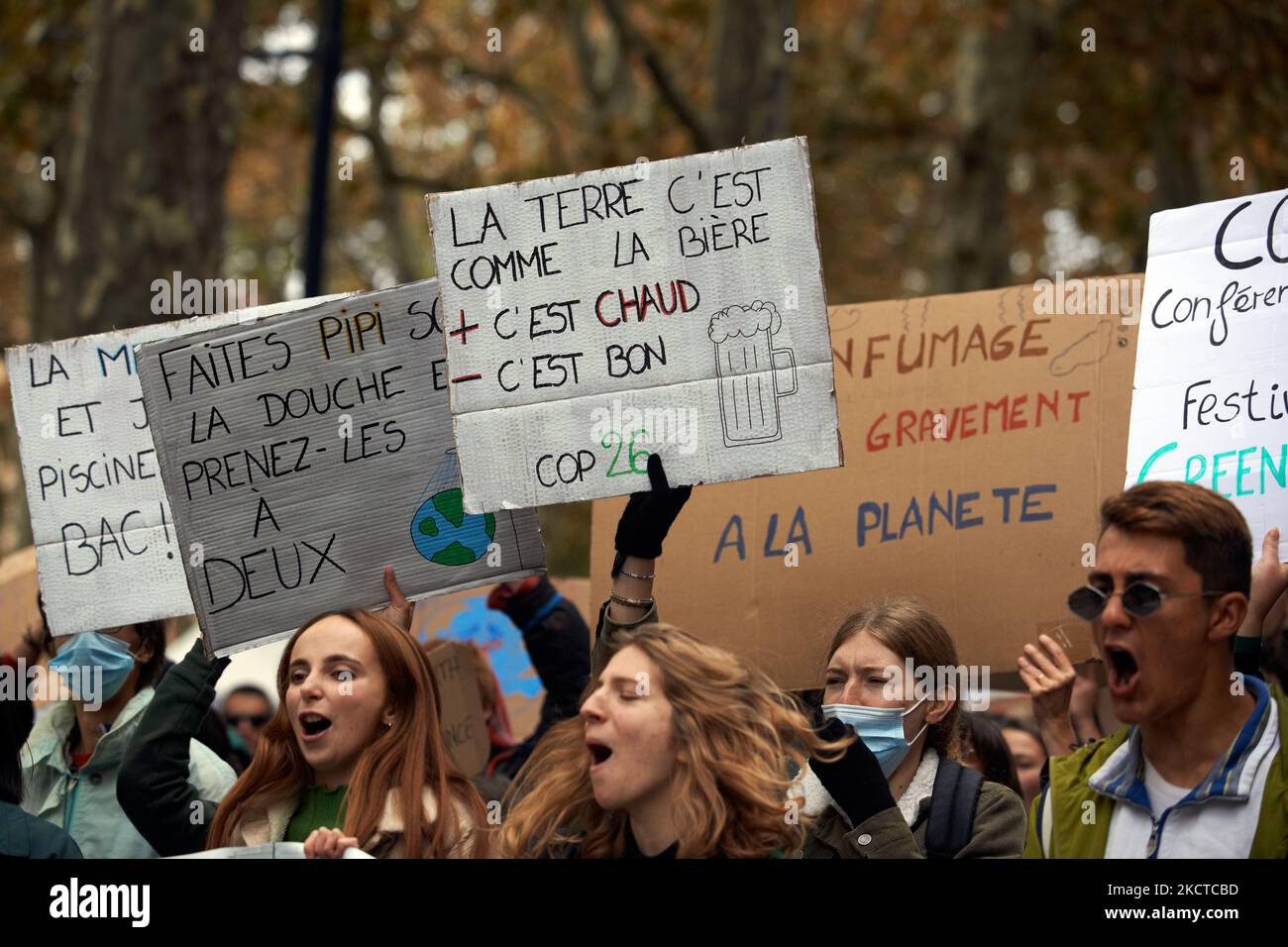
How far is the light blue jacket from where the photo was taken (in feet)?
13.1

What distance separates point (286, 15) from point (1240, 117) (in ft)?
29.1

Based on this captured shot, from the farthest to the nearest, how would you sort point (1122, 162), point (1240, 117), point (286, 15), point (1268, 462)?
1. point (1122, 162)
2. point (286, 15)
3. point (1240, 117)
4. point (1268, 462)

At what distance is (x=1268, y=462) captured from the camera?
353cm

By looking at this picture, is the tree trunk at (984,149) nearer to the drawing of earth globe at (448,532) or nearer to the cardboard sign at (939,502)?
the cardboard sign at (939,502)

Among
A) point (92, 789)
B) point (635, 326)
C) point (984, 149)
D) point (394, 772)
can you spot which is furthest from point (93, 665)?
point (984, 149)

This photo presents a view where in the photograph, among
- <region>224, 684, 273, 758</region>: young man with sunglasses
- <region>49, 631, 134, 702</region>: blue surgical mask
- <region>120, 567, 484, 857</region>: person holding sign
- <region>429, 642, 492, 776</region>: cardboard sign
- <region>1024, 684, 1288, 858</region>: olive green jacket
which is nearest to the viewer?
A: <region>1024, 684, 1288, 858</region>: olive green jacket

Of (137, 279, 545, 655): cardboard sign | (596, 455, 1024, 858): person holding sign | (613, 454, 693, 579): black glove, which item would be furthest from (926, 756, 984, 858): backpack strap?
(137, 279, 545, 655): cardboard sign


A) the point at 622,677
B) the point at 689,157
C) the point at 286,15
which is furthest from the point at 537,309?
the point at 286,15

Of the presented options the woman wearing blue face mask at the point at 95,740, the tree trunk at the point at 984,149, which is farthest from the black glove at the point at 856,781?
the tree trunk at the point at 984,149

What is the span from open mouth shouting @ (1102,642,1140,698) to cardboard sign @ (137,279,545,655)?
1481mm

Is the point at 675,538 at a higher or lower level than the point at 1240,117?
lower

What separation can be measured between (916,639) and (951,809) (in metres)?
0.38

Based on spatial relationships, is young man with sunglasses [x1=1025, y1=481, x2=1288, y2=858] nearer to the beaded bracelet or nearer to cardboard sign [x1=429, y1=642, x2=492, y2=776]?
the beaded bracelet
